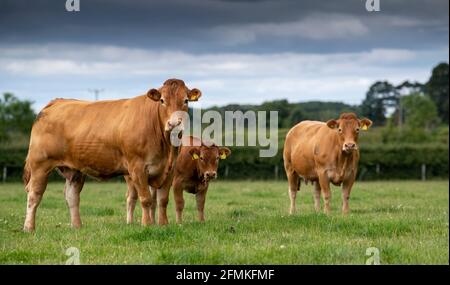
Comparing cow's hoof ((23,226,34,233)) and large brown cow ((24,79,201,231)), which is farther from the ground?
large brown cow ((24,79,201,231))

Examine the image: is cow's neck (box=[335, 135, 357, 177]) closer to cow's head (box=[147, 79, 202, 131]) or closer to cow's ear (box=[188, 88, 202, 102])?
cow's ear (box=[188, 88, 202, 102])

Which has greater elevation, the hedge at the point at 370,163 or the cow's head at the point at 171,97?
the cow's head at the point at 171,97

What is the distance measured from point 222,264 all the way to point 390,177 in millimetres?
40214

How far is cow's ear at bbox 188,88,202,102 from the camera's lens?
37.9 feet

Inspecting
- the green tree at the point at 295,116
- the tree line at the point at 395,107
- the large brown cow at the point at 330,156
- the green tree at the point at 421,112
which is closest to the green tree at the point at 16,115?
the tree line at the point at 395,107

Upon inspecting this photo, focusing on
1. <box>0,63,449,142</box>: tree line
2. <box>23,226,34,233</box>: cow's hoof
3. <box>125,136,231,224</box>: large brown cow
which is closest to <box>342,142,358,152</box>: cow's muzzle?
<box>125,136,231,224</box>: large brown cow

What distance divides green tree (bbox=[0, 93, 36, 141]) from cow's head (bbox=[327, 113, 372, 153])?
8801cm

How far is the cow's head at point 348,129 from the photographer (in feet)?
49.0

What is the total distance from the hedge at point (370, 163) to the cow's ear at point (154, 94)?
1323 inches

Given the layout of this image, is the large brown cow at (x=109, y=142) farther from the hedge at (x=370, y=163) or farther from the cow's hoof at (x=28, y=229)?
the hedge at (x=370, y=163)

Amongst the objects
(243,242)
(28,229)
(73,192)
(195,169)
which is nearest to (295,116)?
(195,169)

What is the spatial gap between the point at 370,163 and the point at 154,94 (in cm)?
3683
